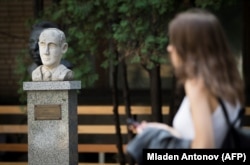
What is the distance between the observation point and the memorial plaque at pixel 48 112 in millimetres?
9570

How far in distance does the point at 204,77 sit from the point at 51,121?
20.5ft

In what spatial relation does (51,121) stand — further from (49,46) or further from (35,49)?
(35,49)

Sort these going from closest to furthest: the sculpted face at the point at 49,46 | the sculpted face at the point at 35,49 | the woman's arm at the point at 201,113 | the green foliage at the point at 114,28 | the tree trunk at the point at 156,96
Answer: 1. the woman's arm at the point at 201,113
2. the sculpted face at the point at 49,46
3. the sculpted face at the point at 35,49
4. the green foliage at the point at 114,28
5. the tree trunk at the point at 156,96

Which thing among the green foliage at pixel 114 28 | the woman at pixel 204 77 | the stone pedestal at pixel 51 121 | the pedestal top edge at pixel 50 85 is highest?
the green foliage at pixel 114 28

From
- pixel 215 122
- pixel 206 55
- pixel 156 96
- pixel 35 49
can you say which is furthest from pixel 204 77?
pixel 156 96

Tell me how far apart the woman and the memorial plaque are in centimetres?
601

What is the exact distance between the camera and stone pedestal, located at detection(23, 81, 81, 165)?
31.3 feet

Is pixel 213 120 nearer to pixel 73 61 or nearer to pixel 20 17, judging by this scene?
pixel 73 61

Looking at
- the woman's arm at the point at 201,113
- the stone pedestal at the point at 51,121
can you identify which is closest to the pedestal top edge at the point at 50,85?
the stone pedestal at the point at 51,121

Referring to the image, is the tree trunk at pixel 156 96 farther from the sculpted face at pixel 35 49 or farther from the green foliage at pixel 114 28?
the sculpted face at pixel 35 49

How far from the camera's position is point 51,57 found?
9500 millimetres

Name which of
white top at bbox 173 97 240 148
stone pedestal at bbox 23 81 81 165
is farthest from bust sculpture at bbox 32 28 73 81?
white top at bbox 173 97 240 148

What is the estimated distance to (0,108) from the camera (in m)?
12.9

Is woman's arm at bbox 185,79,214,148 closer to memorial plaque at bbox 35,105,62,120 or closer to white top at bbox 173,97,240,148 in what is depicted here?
white top at bbox 173,97,240,148
